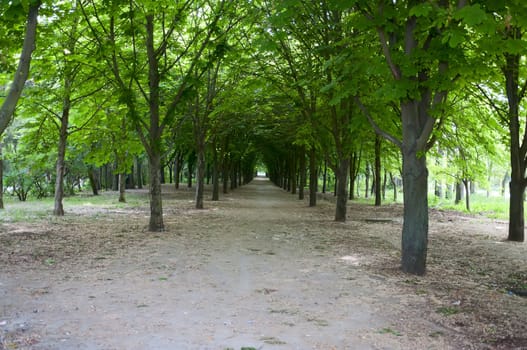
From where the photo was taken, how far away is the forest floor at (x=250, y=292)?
15.8 ft

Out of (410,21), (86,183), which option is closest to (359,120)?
(410,21)

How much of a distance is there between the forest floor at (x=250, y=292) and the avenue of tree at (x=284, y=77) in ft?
5.04

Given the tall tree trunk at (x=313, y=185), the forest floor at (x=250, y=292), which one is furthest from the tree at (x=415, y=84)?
the tall tree trunk at (x=313, y=185)

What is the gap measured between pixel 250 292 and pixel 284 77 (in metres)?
12.1

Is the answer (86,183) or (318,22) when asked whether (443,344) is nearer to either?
(318,22)

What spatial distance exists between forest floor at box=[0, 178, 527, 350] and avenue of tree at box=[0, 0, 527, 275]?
1.54 m

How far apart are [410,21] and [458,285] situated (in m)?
4.66

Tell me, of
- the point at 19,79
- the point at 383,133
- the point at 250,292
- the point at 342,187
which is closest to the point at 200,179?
the point at 342,187

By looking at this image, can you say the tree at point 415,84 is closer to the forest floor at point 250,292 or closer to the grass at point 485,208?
the forest floor at point 250,292

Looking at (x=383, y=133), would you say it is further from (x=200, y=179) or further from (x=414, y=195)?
(x=200, y=179)

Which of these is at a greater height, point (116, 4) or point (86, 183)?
point (116, 4)

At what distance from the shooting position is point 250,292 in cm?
677

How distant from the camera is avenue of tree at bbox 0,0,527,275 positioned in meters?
7.61

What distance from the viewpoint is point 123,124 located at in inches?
783
